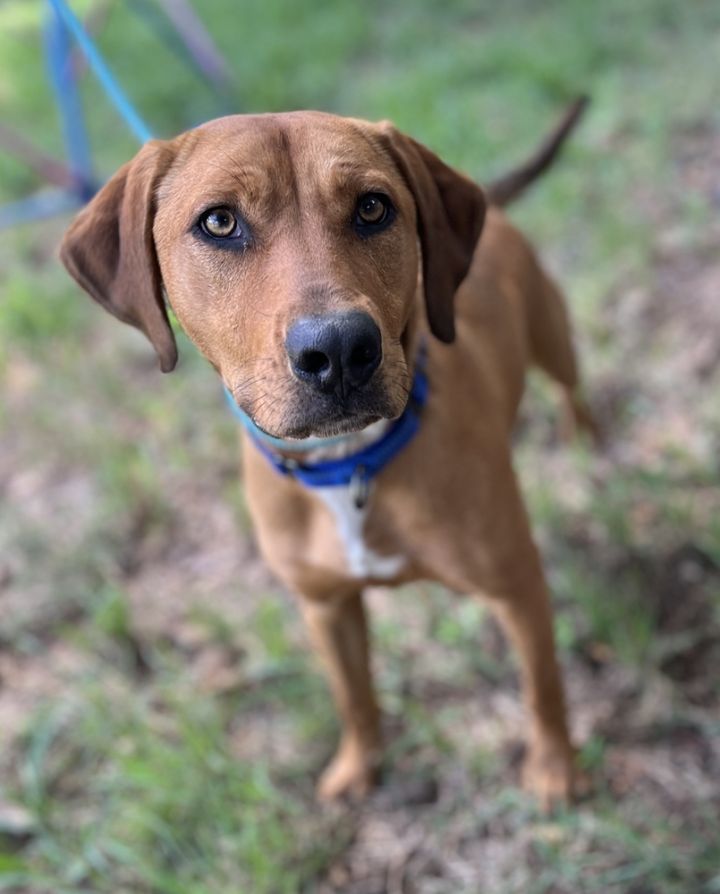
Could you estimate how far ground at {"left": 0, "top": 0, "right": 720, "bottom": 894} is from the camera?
2.86 metres

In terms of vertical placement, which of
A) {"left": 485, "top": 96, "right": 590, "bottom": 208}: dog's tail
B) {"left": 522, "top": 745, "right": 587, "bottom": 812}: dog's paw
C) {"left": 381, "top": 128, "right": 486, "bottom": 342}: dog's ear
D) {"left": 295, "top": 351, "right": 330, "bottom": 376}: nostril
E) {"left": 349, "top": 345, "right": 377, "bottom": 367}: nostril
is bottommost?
{"left": 522, "top": 745, "right": 587, "bottom": 812}: dog's paw

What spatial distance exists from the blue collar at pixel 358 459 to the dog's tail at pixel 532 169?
1.38 metres

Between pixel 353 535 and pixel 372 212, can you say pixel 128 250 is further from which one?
pixel 353 535

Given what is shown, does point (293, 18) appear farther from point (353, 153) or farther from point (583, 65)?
point (353, 153)

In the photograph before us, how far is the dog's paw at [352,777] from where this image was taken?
306cm

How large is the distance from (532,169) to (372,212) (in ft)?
5.47

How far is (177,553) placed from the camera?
407cm

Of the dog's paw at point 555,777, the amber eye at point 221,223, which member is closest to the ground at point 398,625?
the dog's paw at point 555,777

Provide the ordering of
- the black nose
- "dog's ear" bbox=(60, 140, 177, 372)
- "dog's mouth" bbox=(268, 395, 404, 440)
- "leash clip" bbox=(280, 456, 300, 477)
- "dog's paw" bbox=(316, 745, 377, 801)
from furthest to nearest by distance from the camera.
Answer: "dog's paw" bbox=(316, 745, 377, 801) → "leash clip" bbox=(280, 456, 300, 477) → "dog's ear" bbox=(60, 140, 177, 372) → "dog's mouth" bbox=(268, 395, 404, 440) → the black nose

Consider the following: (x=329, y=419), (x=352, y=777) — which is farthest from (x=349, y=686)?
(x=329, y=419)

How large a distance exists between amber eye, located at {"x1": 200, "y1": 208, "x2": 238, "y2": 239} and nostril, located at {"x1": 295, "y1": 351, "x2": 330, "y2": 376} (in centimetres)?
38

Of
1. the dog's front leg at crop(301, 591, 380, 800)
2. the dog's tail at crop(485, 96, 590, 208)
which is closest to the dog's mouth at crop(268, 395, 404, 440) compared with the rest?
the dog's front leg at crop(301, 591, 380, 800)

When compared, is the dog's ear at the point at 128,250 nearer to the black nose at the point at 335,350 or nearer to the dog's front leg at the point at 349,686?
the black nose at the point at 335,350

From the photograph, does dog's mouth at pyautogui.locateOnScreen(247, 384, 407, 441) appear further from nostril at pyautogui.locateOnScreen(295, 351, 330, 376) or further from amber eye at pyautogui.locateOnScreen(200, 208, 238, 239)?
amber eye at pyautogui.locateOnScreen(200, 208, 238, 239)
